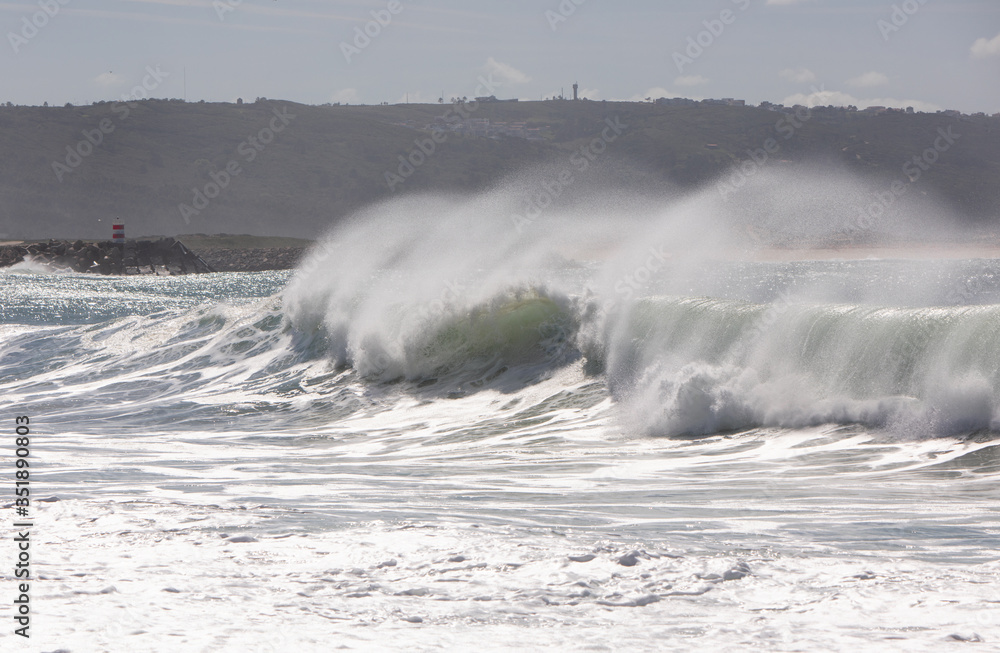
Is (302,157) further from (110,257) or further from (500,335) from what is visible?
(500,335)

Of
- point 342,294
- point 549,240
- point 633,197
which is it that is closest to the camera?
point 342,294

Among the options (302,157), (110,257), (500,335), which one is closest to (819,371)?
(500,335)

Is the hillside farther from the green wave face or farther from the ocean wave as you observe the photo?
the ocean wave

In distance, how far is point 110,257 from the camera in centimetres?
5122

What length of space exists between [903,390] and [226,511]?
6.34 meters

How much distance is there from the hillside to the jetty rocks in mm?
45997

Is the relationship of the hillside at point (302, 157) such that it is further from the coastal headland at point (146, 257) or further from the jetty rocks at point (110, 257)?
the jetty rocks at point (110, 257)

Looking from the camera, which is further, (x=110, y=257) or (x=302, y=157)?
(x=302, y=157)

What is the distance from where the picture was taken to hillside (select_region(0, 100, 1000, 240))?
340 feet

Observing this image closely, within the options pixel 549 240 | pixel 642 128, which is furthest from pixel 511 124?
pixel 549 240

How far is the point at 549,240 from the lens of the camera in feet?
78.8

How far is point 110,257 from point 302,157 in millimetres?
72824

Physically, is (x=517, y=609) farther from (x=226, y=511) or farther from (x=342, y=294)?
(x=342, y=294)

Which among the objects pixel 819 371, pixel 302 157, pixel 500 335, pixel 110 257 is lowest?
pixel 819 371
